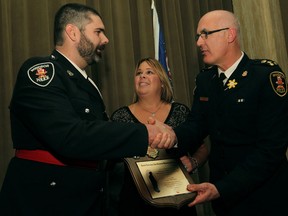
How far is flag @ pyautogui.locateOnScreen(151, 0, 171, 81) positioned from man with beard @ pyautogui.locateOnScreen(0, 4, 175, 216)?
1.73 metres

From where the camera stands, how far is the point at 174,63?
384 centimetres

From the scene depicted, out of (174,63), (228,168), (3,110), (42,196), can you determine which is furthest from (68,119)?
(174,63)

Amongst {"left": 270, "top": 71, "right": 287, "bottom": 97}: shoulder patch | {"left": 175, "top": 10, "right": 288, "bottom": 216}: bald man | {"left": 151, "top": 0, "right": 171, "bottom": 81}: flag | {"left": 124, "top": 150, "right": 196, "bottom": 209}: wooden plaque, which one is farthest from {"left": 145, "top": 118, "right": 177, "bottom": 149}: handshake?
{"left": 151, "top": 0, "right": 171, "bottom": 81}: flag

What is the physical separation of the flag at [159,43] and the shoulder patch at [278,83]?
1.65 meters

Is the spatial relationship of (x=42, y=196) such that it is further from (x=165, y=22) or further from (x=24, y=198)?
(x=165, y=22)

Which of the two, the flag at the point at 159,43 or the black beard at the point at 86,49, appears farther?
the flag at the point at 159,43

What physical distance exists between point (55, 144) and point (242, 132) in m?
0.95

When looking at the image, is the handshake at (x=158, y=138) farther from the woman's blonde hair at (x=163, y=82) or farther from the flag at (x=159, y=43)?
the flag at (x=159, y=43)

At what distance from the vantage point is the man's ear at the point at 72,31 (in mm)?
2008

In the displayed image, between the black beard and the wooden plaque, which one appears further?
the black beard

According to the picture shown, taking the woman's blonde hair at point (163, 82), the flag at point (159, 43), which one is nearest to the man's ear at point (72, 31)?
the woman's blonde hair at point (163, 82)

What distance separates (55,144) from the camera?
1.43 metres

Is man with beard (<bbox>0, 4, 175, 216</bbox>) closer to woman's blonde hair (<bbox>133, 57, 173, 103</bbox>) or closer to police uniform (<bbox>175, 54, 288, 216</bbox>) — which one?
police uniform (<bbox>175, 54, 288, 216</bbox>)

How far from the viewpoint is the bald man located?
5.60 feet
